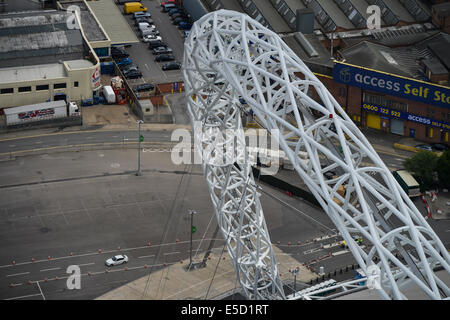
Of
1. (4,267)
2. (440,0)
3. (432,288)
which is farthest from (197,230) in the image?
(440,0)

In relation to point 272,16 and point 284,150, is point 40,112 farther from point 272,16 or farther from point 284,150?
point 284,150

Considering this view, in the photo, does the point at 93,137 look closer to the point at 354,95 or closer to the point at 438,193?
the point at 354,95

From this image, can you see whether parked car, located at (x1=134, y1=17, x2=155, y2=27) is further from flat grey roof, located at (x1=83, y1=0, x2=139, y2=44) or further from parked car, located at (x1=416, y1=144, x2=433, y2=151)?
parked car, located at (x1=416, y1=144, x2=433, y2=151)

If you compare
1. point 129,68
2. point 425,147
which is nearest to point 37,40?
point 129,68

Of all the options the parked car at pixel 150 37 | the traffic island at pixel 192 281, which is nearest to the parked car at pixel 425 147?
the traffic island at pixel 192 281

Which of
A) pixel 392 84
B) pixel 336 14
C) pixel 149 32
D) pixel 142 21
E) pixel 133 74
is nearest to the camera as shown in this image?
pixel 392 84

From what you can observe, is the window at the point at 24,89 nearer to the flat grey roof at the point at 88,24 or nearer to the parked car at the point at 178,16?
the flat grey roof at the point at 88,24
